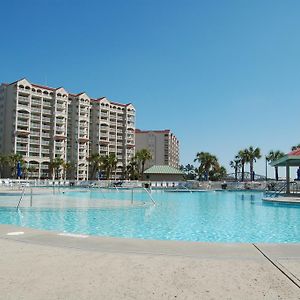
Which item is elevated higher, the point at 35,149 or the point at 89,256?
the point at 35,149

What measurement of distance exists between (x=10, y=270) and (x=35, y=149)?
9183 centimetres

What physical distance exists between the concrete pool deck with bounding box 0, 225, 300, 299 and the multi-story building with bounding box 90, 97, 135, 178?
103 metres

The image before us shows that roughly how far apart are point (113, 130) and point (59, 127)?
20.3m

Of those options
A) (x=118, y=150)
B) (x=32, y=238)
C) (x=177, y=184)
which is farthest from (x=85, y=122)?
(x=32, y=238)

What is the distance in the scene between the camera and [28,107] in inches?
3600

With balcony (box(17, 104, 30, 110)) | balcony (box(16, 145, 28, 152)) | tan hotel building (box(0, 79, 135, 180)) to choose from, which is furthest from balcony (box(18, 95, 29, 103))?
balcony (box(16, 145, 28, 152))

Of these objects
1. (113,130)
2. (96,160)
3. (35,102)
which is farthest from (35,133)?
(113,130)

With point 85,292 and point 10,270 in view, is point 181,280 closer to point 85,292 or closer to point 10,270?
point 85,292

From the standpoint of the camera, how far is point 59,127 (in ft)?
322

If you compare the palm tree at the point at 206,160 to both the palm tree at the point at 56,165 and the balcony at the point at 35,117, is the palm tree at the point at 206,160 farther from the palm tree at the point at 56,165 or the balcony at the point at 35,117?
the balcony at the point at 35,117

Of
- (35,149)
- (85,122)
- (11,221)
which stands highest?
(85,122)

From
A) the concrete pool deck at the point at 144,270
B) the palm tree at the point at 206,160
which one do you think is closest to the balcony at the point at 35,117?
the palm tree at the point at 206,160

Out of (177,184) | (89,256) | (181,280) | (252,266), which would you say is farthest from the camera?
(177,184)

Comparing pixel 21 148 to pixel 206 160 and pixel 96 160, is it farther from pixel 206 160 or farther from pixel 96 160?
pixel 206 160
